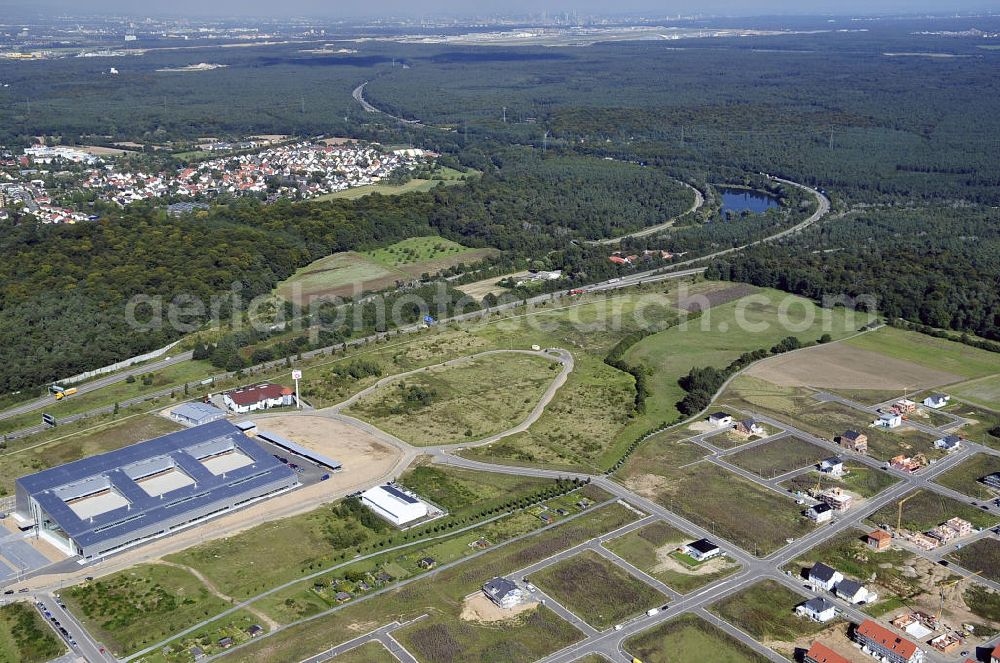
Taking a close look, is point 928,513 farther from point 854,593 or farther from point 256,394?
point 256,394

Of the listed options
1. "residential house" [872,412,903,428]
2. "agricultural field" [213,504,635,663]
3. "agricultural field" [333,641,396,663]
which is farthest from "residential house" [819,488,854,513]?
"agricultural field" [333,641,396,663]

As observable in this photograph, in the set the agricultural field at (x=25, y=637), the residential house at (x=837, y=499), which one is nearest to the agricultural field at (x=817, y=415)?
the residential house at (x=837, y=499)

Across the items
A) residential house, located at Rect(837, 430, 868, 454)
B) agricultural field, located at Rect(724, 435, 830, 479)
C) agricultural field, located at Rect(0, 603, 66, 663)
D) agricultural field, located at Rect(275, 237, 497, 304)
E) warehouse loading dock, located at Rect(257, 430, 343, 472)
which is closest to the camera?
agricultural field, located at Rect(0, 603, 66, 663)

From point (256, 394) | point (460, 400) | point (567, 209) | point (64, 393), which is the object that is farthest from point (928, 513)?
point (567, 209)

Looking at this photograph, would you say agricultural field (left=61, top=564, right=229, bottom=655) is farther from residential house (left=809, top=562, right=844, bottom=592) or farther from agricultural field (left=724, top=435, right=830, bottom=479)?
agricultural field (left=724, top=435, right=830, bottom=479)

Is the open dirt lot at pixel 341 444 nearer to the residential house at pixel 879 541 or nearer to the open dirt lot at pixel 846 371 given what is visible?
the residential house at pixel 879 541

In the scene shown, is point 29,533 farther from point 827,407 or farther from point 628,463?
point 827,407

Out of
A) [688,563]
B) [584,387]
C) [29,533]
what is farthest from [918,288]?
[29,533]
